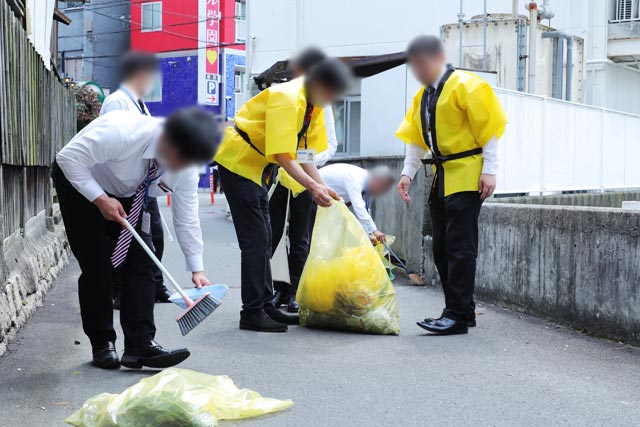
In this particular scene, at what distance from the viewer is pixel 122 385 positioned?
159 inches

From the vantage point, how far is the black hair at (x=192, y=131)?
5.05 feet

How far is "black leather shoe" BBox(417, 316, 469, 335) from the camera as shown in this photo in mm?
5430

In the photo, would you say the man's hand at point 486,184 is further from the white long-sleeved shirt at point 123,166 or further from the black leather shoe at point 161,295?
the black leather shoe at point 161,295

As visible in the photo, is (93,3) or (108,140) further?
(108,140)

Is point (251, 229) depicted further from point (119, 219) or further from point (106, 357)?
point (119, 219)

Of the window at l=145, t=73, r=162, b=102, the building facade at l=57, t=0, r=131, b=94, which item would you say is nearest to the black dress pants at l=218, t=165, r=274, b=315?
the building facade at l=57, t=0, r=131, b=94

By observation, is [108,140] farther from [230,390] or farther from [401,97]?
[401,97]

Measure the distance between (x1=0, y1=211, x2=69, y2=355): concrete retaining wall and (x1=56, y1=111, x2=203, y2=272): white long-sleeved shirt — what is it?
1.21m

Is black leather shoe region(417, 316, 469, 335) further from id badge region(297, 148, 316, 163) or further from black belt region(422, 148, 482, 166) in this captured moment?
id badge region(297, 148, 316, 163)

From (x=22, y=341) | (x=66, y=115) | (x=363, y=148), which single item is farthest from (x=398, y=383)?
(x=363, y=148)

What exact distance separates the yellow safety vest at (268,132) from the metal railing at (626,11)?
12896 millimetres

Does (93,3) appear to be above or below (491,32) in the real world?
below

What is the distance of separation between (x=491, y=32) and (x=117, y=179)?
825 cm

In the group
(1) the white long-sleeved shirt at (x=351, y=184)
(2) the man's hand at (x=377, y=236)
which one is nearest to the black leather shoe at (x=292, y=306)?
(1) the white long-sleeved shirt at (x=351, y=184)
